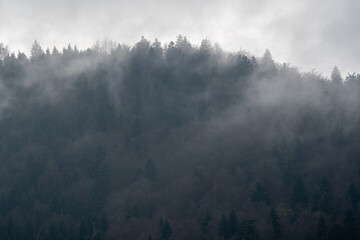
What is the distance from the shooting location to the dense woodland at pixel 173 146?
83562 millimetres

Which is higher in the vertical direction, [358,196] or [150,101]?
[150,101]

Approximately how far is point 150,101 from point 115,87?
40.7ft

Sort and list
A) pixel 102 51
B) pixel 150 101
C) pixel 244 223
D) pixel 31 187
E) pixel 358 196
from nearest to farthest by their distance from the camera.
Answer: pixel 244 223 < pixel 358 196 < pixel 31 187 < pixel 150 101 < pixel 102 51

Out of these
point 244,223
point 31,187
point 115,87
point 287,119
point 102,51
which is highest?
point 102,51

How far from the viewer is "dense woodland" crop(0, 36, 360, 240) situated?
83.6 metres

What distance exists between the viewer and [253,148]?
358ft

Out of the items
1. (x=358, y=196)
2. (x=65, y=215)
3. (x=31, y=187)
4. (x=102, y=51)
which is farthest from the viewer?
(x=102, y=51)

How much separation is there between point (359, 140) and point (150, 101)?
5839cm

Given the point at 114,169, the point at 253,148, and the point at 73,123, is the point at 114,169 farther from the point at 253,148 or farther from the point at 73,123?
the point at 253,148

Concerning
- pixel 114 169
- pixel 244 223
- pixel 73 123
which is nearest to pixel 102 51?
pixel 73 123

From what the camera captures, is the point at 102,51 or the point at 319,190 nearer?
the point at 319,190

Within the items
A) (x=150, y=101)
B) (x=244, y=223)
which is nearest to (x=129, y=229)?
(x=244, y=223)

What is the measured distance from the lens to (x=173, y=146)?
383 ft

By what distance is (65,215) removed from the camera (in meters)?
91.6
